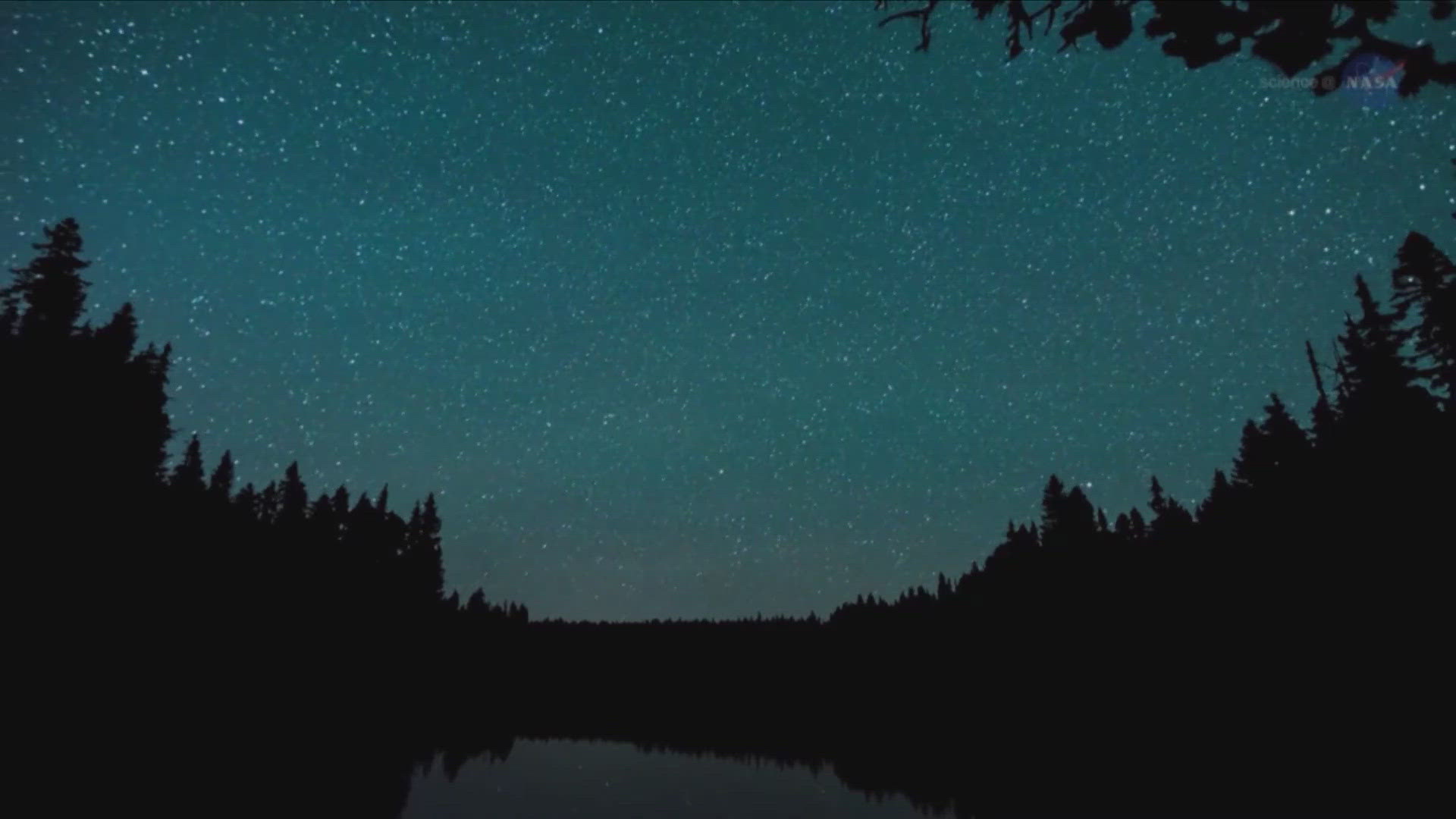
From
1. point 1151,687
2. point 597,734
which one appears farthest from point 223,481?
point 1151,687

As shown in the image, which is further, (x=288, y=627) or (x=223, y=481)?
(x=223, y=481)

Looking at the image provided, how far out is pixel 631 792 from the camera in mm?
29109

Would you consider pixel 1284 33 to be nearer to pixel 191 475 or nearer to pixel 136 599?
pixel 136 599

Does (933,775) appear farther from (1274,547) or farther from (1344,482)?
(1344,482)

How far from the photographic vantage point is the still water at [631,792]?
940 inches

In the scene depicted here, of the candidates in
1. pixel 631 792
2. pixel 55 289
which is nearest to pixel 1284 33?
pixel 631 792

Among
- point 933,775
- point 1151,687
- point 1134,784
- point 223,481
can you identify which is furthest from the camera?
point 223,481

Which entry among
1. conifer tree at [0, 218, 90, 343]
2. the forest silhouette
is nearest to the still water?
the forest silhouette

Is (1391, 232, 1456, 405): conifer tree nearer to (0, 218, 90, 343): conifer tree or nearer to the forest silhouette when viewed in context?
the forest silhouette

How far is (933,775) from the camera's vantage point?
3594cm

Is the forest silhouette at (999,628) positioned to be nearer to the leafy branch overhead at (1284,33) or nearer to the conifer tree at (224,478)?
the conifer tree at (224,478)

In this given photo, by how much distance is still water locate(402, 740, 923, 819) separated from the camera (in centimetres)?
2388

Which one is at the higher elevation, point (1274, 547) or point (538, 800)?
point (1274, 547)

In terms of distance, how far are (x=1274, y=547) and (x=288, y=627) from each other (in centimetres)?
6170
